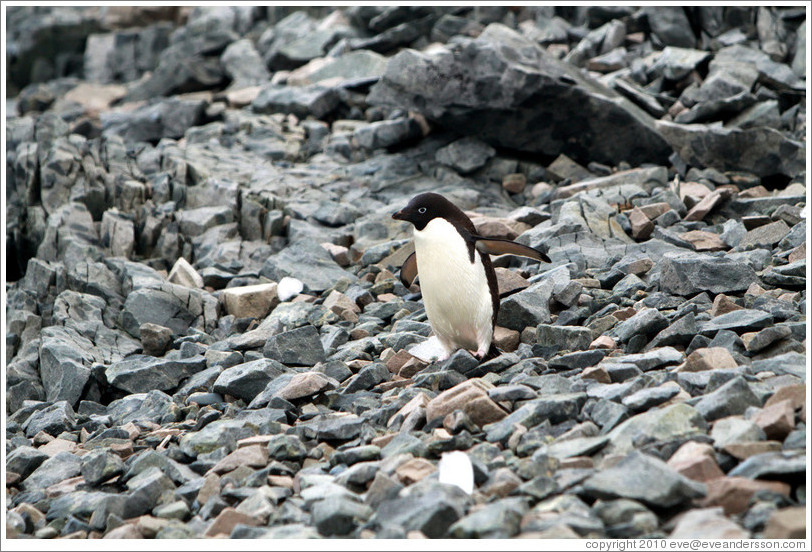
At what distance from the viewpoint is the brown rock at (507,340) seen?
5.24 meters

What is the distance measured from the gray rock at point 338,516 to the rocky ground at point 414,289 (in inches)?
0.4

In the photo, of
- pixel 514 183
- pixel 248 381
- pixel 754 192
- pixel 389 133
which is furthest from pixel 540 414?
pixel 389 133

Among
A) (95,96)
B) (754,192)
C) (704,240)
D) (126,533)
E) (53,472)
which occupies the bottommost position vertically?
(754,192)

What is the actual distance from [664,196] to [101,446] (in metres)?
5.13

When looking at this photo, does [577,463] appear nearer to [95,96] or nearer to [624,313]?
[624,313]

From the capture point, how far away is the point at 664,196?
7633 mm

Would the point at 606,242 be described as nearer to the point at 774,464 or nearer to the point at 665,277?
the point at 665,277

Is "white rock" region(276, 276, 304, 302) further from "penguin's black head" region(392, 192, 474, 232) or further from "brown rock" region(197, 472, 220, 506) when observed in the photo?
"brown rock" region(197, 472, 220, 506)

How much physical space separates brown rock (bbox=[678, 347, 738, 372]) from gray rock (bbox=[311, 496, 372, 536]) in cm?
172

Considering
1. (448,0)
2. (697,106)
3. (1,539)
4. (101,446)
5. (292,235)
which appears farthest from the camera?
(448,0)

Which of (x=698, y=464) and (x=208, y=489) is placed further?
(x=208, y=489)

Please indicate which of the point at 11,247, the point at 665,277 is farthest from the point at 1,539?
the point at 11,247

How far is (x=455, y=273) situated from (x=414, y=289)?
1.82 meters

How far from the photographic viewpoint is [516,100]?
899cm
